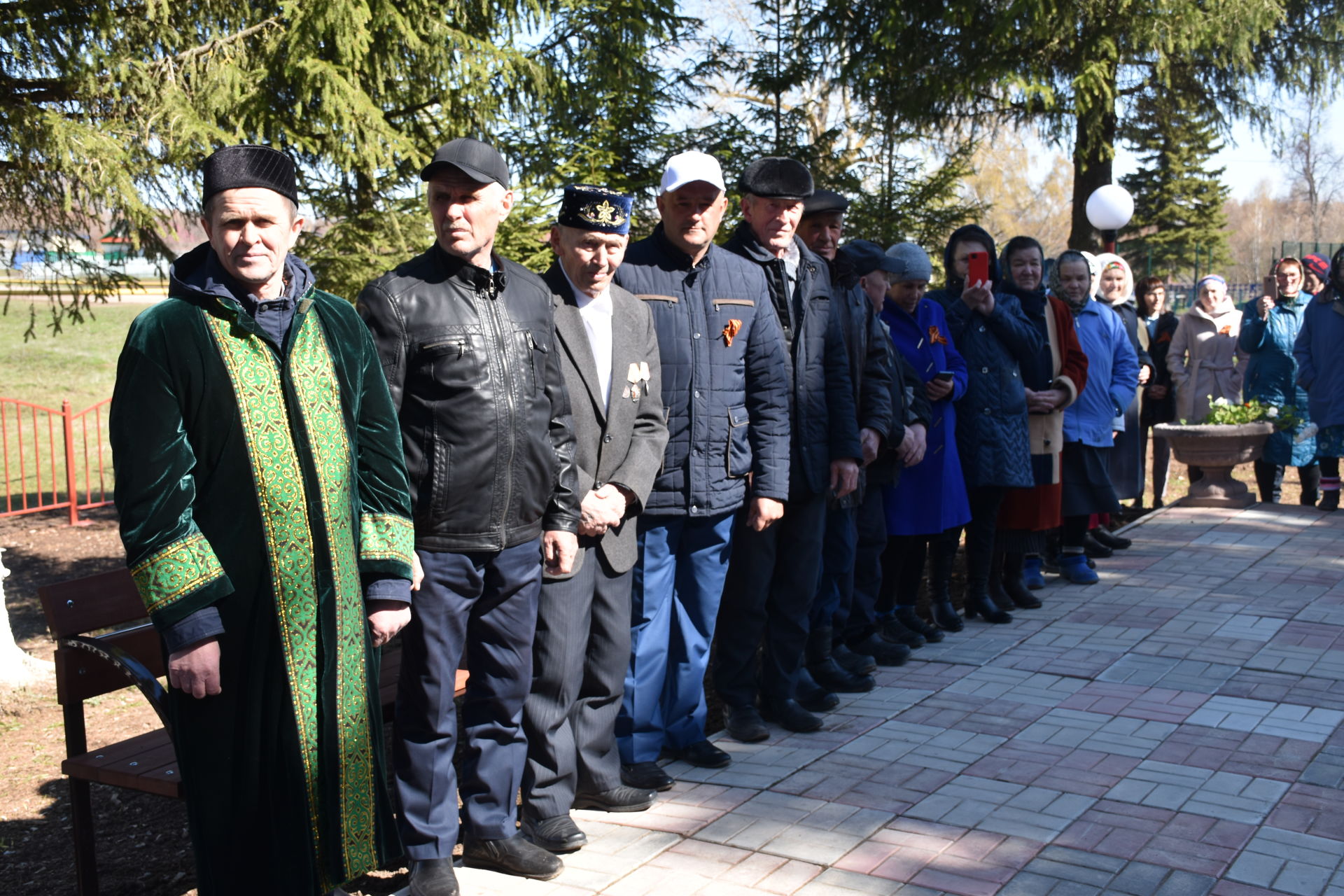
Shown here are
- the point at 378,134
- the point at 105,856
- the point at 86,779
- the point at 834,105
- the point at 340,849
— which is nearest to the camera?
the point at 340,849

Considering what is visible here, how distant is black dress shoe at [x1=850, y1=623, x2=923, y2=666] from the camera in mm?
5840

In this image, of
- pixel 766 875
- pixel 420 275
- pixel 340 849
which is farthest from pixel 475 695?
pixel 420 275

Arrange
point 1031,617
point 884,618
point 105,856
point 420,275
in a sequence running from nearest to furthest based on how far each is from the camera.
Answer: point 420,275
point 105,856
point 884,618
point 1031,617

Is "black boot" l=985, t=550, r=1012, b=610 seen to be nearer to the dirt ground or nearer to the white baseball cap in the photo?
the dirt ground

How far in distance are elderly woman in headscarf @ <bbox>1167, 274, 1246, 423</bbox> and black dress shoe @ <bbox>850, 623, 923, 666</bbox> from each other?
6323 mm

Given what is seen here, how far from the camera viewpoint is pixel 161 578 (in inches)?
102

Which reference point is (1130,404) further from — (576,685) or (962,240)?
(576,685)

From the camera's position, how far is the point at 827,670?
5406mm

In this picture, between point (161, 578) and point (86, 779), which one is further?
point (86, 779)

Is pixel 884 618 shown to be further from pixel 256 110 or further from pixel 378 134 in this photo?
pixel 256 110

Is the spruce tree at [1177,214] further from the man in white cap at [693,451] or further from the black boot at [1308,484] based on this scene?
the man in white cap at [693,451]

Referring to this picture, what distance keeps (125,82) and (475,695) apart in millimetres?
4991

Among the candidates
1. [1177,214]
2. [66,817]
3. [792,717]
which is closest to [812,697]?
[792,717]

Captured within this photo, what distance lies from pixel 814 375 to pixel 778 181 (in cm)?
78
